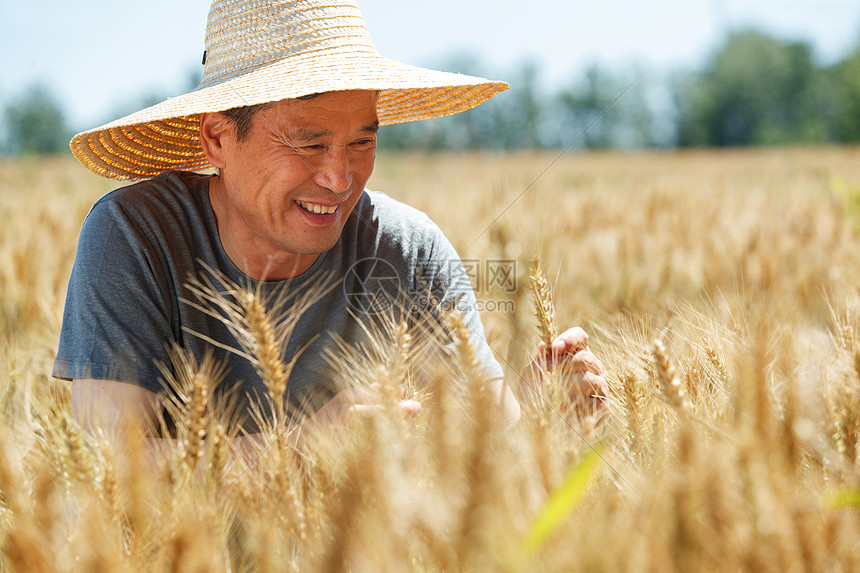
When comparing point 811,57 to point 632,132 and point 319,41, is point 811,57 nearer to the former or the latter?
point 632,132

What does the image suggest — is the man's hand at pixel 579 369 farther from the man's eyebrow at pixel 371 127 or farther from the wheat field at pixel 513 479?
the man's eyebrow at pixel 371 127

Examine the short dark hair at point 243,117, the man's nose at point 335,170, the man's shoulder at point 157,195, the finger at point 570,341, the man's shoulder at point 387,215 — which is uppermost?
the short dark hair at point 243,117

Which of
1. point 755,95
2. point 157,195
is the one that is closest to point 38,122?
point 157,195

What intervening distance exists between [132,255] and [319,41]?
0.67m

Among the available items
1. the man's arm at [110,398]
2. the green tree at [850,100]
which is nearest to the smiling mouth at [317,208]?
the man's arm at [110,398]

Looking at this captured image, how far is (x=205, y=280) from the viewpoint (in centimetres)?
165

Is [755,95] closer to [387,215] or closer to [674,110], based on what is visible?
[674,110]

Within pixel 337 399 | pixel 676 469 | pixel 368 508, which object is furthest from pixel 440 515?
pixel 337 399

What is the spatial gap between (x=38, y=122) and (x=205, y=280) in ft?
144

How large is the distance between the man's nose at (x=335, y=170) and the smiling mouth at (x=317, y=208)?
0.28 ft

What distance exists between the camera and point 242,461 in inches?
42.5

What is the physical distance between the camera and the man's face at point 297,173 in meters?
1.51

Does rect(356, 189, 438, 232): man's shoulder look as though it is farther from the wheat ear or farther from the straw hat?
the wheat ear

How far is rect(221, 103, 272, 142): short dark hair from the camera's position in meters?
1.55
